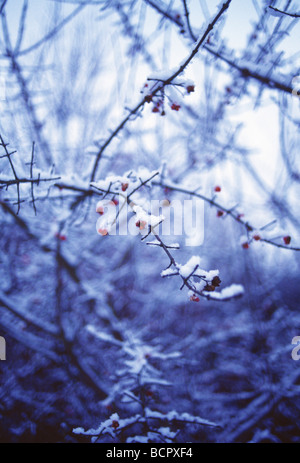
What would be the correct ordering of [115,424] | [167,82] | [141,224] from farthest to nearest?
[115,424] → [167,82] → [141,224]

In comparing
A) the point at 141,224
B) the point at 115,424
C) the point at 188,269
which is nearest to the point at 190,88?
the point at 141,224

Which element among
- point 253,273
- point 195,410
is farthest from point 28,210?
point 253,273

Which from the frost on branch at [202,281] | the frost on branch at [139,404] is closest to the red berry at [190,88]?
the frost on branch at [202,281]

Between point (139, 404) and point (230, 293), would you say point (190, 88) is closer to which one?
point (230, 293)

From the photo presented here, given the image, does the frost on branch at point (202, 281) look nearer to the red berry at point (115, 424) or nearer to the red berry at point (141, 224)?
the red berry at point (141, 224)

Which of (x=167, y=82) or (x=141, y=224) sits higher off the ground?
(x=167, y=82)

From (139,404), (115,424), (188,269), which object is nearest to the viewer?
(188,269)

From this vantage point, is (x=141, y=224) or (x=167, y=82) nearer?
(x=141, y=224)

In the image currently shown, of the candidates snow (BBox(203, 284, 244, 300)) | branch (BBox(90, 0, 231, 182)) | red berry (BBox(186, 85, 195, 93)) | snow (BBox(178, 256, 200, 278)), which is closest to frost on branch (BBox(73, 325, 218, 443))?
snow (BBox(203, 284, 244, 300))

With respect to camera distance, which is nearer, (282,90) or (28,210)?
(282,90)

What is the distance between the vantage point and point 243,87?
2107mm

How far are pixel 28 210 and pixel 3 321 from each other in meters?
2.07
